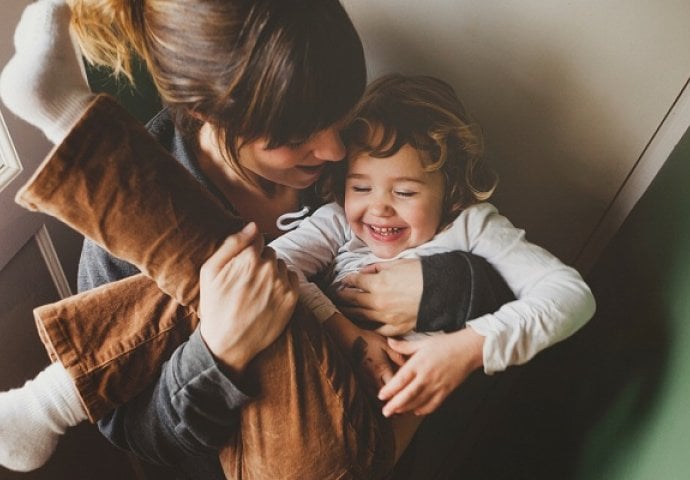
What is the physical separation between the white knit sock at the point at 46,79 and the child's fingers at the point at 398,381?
0.33m

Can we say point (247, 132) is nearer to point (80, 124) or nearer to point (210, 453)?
point (80, 124)

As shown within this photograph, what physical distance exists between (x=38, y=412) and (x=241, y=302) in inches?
7.6

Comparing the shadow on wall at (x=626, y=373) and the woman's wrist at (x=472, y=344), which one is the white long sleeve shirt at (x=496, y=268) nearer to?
the woman's wrist at (x=472, y=344)

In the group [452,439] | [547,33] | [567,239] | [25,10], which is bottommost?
[452,439]

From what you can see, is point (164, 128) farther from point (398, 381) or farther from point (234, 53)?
point (398, 381)

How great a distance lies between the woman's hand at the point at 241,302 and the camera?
1.58ft

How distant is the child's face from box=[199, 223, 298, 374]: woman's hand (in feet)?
0.35

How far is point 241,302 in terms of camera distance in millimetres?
491

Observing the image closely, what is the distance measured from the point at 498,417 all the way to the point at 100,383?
0.62 m

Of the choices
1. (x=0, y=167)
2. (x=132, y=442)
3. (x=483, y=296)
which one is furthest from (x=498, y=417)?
(x=0, y=167)

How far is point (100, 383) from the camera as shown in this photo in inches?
19.6

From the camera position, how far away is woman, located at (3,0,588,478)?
1.50 ft

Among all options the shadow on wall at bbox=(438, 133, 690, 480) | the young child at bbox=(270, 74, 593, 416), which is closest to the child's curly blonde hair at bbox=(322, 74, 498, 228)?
the young child at bbox=(270, 74, 593, 416)

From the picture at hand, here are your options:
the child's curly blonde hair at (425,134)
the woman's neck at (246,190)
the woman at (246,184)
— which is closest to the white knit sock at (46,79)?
the woman at (246,184)
